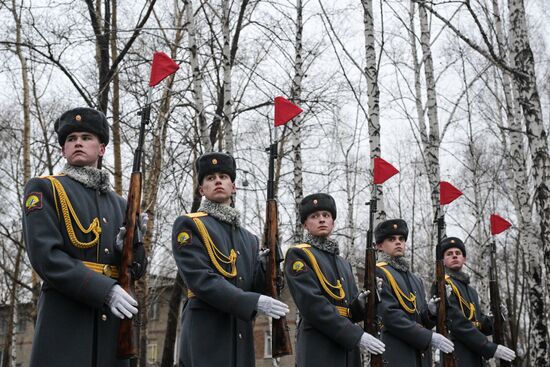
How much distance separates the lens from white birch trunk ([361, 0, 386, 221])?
9.79m

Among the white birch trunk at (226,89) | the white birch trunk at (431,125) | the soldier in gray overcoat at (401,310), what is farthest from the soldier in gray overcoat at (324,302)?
the white birch trunk at (431,125)

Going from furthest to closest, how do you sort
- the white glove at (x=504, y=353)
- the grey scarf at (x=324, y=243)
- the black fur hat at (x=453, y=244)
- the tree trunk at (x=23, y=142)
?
the tree trunk at (x=23, y=142) → the black fur hat at (x=453, y=244) → the white glove at (x=504, y=353) → the grey scarf at (x=324, y=243)

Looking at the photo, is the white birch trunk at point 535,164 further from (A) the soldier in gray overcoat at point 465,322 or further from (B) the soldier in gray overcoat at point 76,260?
(B) the soldier in gray overcoat at point 76,260

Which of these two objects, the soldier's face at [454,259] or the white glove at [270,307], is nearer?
the white glove at [270,307]

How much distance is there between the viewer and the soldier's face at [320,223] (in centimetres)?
623

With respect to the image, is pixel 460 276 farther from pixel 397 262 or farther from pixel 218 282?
pixel 218 282

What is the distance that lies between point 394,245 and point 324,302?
2.14 meters

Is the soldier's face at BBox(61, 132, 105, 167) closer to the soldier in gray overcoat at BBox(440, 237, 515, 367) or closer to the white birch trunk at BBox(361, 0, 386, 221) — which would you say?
A: the soldier in gray overcoat at BBox(440, 237, 515, 367)

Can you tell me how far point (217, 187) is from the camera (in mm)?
5281

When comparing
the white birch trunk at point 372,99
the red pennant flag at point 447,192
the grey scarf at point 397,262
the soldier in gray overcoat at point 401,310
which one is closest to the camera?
the soldier in gray overcoat at point 401,310

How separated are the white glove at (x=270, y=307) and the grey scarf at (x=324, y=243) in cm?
150

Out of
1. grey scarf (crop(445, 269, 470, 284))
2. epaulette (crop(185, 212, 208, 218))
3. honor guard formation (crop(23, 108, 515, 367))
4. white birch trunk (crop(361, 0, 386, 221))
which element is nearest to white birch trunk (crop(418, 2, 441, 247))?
white birch trunk (crop(361, 0, 386, 221))

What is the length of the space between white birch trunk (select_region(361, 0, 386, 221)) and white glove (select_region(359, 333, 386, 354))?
13.2 ft

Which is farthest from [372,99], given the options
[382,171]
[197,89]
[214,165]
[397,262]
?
[214,165]
